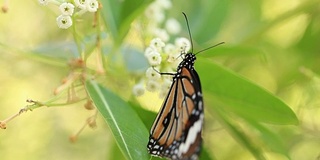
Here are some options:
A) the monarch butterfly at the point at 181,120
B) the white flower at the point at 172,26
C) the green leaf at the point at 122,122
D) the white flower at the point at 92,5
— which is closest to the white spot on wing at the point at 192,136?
the monarch butterfly at the point at 181,120

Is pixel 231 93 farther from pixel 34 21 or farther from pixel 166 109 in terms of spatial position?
pixel 34 21

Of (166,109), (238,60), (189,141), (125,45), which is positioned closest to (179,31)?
(125,45)

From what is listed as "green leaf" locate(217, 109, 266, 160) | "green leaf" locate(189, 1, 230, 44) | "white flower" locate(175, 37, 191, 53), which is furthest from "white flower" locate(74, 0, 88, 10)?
"green leaf" locate(189, 1, 230, 44)

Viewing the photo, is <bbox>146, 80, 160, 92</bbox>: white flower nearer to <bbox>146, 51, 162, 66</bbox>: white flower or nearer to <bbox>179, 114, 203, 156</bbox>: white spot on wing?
<bbox>146, 51, 162, 66</bbox>: white flower

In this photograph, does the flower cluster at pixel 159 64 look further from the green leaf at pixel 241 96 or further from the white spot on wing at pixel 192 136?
the white spot on wing at pixel 192 136

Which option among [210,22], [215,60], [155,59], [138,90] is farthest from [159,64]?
[215,60]

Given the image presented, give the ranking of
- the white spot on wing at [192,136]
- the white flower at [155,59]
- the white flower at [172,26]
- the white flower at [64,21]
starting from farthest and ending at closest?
the white flower at [172,26] < the white flower at [155,59] < the white flower at [64,21] < the white spot on wing at [192,136]
